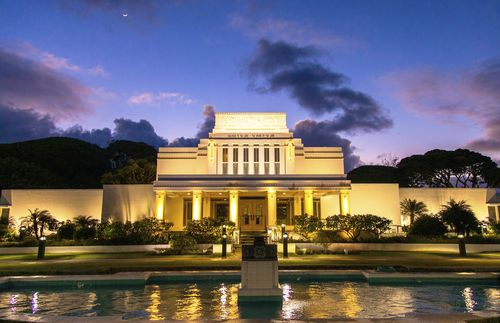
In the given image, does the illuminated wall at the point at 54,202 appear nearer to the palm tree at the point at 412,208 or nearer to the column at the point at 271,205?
the column at the point at 271,205

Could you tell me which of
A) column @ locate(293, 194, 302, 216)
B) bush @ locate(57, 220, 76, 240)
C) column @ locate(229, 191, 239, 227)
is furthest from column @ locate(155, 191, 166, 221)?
column @ locate(293, 194, 302, 216)

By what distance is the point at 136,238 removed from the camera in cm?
2577

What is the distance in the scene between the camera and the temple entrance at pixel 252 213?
35.2 m

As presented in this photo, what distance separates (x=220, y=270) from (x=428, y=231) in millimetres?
18329

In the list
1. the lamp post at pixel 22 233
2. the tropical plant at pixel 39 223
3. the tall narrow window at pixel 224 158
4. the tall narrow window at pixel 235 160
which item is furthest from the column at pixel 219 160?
the lamp post at pixel 22 233

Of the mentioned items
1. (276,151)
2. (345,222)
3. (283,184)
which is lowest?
(345,222)

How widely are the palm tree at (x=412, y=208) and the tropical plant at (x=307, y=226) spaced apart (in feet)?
40.4

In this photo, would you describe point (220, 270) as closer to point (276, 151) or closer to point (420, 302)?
point (420, 302)

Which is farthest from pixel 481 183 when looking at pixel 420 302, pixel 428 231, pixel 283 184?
pixel 420 302

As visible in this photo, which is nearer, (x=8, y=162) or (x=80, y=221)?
(x=80, y=221)

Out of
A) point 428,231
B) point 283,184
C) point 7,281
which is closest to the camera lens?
point 7,281

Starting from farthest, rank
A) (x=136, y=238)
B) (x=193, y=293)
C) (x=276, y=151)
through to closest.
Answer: (x=276, y=151)
(x=136, y=238)
(x=193, y=293)

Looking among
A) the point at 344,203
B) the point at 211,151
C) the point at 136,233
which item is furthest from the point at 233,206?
the point at 344,203

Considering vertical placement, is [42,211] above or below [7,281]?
above
